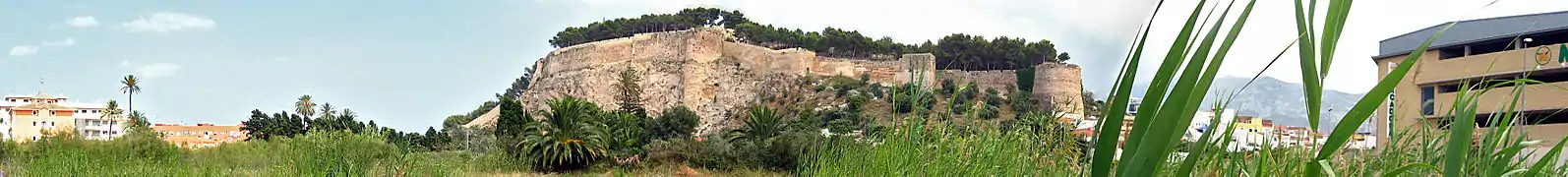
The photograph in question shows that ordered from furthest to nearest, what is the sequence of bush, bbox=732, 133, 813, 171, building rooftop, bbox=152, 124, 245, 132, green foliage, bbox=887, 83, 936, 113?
building rooftop, bbox=152, 124, 245, 132
bush, bbox=732, 133, 813, 171
green foliage, bbox=887, 83, 936, 113

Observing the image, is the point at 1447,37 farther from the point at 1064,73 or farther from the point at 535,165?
the point at 1064,73

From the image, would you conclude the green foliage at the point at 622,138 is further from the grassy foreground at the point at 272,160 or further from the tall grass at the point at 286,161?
the tall grass at the point at 286,161

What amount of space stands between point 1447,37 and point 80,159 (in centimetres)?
1517

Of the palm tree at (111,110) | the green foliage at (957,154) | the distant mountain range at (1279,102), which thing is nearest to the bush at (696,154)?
the green foliage at (957,154)

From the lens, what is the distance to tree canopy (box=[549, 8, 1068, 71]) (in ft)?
121

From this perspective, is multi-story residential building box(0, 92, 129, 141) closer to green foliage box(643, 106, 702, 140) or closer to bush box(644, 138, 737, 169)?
green foliage box(643, 106, 702, 140)

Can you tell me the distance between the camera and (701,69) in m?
35.9

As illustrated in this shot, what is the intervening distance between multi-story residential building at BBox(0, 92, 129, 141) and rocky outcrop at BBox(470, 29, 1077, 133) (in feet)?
40.4

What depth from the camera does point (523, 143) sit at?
14.7 metres

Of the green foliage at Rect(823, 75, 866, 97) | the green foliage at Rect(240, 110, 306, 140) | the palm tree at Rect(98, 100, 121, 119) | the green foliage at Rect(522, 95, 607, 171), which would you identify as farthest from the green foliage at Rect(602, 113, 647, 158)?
the palm tree at Rect(98, 100, 121, 119)

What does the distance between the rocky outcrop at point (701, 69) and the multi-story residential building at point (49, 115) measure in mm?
12309

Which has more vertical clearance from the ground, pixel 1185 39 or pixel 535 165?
pixel 1185 39

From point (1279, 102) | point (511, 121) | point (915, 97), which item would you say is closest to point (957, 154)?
point (915, 97)

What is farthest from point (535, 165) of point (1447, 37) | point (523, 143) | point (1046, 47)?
point (1046, 47)
